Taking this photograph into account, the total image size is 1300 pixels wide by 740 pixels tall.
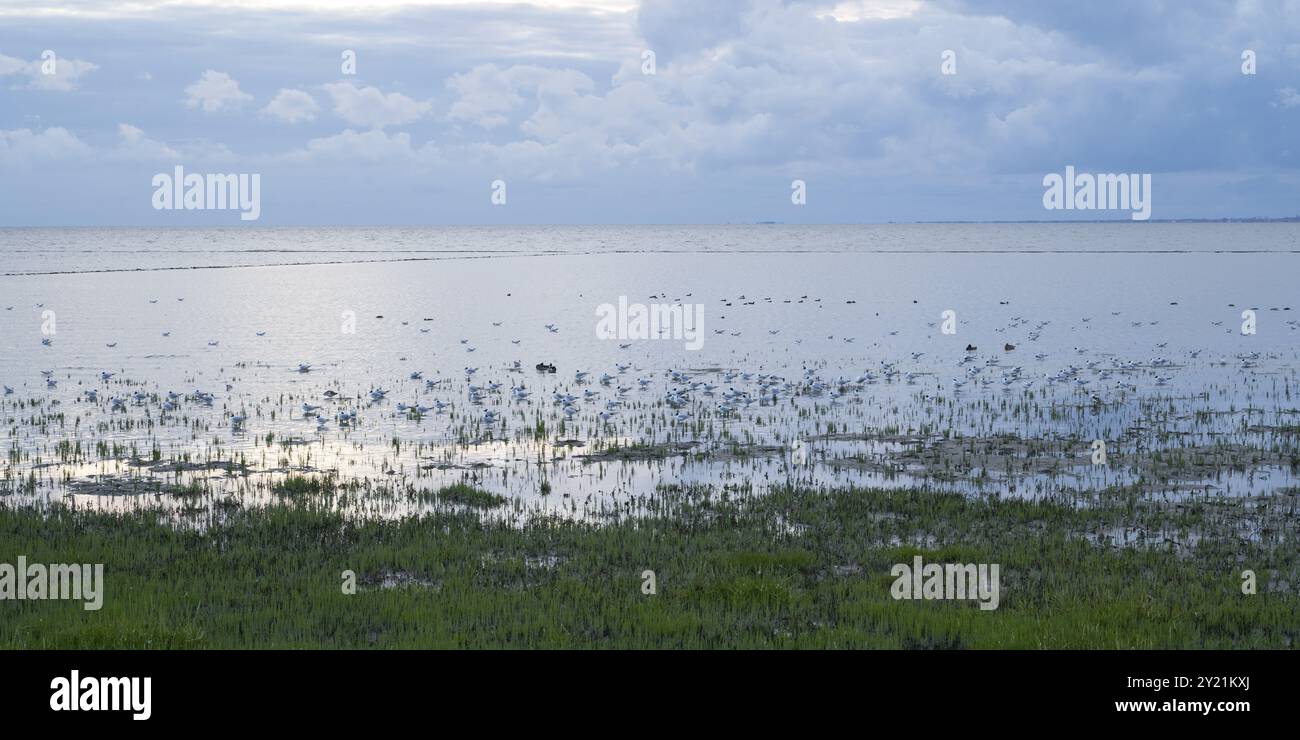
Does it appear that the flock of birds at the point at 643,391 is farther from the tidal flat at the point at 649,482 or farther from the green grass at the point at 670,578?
the green grass at the point at 670,578

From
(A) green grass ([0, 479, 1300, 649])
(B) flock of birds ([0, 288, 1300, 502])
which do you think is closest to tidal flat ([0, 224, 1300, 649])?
(A) green grass ([0, 479, 1300, 649])

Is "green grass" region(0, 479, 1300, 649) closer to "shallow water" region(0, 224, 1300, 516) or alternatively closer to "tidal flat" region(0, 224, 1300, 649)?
"tidal flat" region(0, 224, 1300, 649)

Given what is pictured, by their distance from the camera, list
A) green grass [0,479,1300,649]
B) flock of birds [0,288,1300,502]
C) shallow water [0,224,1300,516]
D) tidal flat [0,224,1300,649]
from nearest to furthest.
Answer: green grass [0,479,1300,649] < tidal flat [0,224,1300,649] < shallow water [0,224,1300,516] < flock of birds [0,288,1300,502]

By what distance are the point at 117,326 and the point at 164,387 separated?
19.4 meters

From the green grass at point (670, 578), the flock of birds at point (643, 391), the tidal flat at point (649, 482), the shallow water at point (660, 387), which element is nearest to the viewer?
the green grass at point (670, 578)

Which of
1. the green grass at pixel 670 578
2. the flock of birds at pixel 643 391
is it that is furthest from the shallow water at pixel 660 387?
the green grass at pixel 670 578

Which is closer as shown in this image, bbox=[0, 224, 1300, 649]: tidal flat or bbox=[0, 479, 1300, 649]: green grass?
bbox=[0, 479, 1300, 649]: green grass

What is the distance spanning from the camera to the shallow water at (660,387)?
2075cm

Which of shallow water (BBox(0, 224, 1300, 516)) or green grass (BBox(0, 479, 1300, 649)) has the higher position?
shallow water (BBox(0, 224, 1300, 516))

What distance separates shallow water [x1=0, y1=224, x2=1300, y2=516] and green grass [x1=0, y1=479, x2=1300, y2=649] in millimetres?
1874

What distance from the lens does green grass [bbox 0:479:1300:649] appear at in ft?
37.1

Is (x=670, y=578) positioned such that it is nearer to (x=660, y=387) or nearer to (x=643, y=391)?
(x=643, y=391)

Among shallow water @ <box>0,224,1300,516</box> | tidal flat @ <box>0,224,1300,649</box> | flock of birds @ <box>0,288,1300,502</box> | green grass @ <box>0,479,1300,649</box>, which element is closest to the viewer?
Result: green grass @ <box>0,479,1300,649</box>

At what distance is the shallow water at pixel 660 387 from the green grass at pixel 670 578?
1874 millimetres
